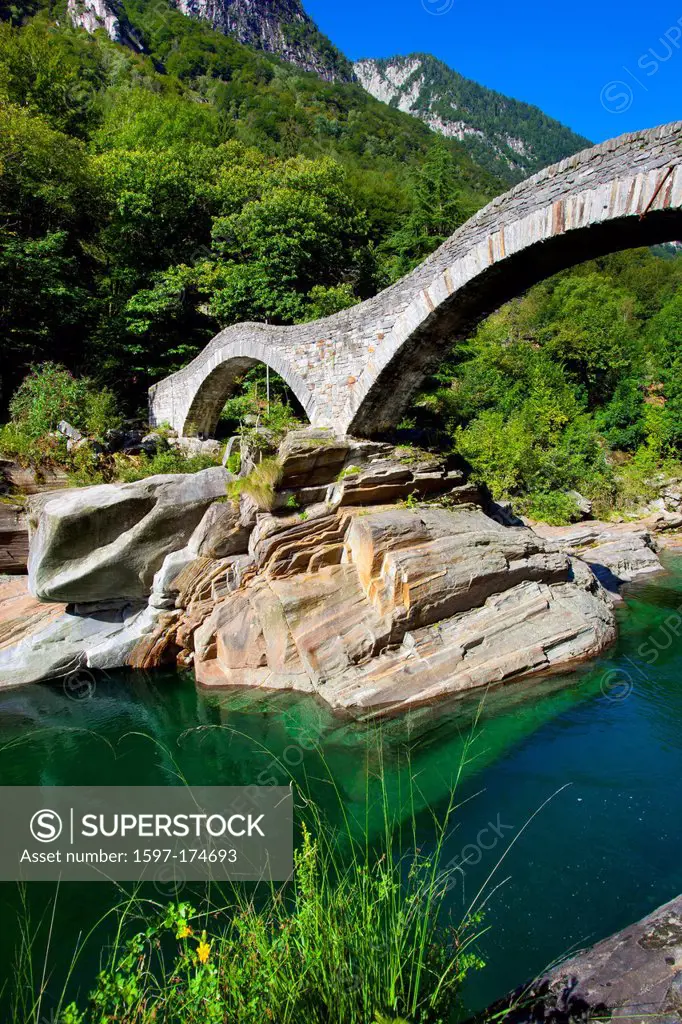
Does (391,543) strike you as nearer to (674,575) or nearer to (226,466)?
(226,466)

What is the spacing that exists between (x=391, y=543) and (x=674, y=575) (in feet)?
27.2

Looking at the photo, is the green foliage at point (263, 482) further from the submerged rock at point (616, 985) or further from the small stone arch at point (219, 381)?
the submerged rock at point (616, 985)

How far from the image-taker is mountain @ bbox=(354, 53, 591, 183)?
76.8m

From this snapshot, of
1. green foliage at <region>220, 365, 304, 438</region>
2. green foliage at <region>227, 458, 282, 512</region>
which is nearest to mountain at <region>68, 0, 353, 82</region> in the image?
green foliage at <region>220, 365, 304, 438</region>

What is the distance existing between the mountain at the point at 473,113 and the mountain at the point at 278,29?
1835cm

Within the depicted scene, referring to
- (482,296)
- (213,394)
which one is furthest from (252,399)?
(482,296)

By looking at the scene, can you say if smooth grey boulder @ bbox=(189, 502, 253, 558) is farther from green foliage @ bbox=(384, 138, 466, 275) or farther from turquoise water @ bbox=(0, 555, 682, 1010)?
green foliage @ bbox=(384, 138, 466, 275)

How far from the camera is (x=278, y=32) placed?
217 feet

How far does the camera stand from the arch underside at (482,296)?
21.7 ft

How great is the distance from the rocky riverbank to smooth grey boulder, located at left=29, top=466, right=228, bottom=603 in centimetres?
2

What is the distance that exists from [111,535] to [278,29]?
81188 mm

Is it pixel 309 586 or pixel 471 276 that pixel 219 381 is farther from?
pixel 309 586

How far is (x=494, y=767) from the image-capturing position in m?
5.58

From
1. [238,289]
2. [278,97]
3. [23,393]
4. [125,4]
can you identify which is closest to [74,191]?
[238,289]
